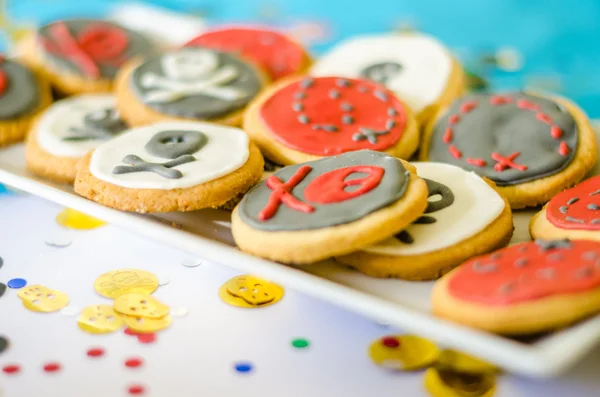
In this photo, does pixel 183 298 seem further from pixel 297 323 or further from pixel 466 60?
pixel 466 60

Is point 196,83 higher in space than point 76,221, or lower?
higher

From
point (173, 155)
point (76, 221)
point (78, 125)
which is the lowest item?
point (76, 221)

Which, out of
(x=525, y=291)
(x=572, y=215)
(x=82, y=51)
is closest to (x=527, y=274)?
(x=525, y=291)

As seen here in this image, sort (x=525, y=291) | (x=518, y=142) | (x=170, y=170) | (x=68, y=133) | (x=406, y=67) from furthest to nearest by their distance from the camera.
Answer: (x=406, y=67) → (x=68, y=133) → (x=518, y=142) → (x=170, y=170) → (x=525, y=291)

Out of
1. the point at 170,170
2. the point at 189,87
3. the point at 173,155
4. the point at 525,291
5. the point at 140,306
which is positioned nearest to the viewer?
the point at 525,291

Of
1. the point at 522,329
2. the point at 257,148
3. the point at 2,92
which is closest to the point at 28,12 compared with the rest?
the point at 2,92

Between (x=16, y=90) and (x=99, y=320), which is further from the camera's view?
(x=16, y=90)

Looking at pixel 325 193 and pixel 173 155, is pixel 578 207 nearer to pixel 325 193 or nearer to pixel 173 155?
pixel 325 193

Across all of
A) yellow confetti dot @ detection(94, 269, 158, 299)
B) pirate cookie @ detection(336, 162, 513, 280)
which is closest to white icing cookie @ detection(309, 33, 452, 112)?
pirate cookie @ detection(336, 162, 513, 280)
